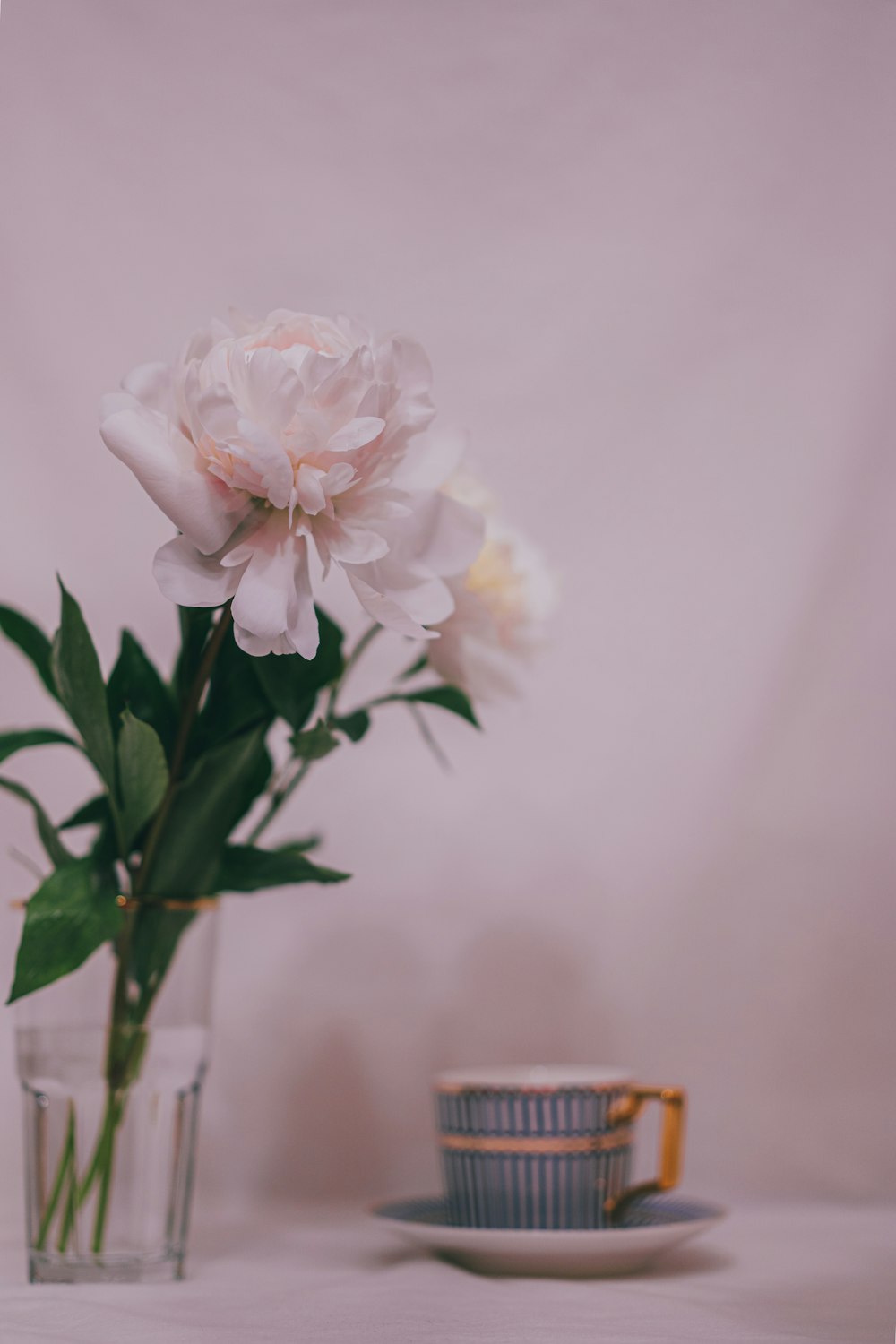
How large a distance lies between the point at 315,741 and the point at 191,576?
0.47ft

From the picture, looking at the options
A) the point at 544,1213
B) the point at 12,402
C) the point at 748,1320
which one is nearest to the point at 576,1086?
the point at 544,1213

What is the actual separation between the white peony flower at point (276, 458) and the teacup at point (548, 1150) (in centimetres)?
36

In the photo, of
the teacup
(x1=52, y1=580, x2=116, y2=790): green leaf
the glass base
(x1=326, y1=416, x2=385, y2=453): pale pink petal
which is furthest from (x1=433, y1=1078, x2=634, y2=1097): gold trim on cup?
(x1=326, y1=416, x2=385, y2=453): pale pink petal

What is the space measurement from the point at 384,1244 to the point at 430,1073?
0.23m

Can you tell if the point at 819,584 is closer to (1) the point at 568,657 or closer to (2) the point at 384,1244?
(1) the point at 568,657

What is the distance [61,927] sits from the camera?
2.07ft

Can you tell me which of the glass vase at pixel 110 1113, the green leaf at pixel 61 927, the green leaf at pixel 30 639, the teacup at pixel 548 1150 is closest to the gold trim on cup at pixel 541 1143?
the teacup at pixel 548 1150

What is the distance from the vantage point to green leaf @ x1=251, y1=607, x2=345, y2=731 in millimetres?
673

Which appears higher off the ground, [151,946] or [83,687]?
[83,687]

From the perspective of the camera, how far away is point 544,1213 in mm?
764

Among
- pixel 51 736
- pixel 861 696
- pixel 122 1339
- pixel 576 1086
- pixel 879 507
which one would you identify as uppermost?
pixel 879 507

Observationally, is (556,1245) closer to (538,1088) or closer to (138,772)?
(538,1088)

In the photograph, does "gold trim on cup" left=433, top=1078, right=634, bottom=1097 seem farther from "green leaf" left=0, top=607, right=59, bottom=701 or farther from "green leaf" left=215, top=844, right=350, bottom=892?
"green leaf" left=0, top=607, right=59, bottom=701

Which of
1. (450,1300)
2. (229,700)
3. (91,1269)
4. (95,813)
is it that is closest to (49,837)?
(95,813)
